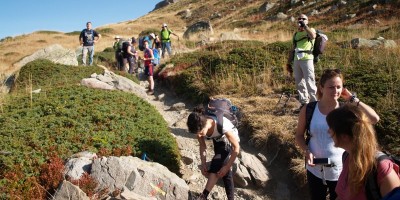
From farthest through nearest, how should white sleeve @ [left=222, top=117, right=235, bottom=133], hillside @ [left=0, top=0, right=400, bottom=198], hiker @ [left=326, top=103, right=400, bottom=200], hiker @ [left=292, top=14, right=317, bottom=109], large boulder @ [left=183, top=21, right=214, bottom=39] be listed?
large boulder @ [left=183, top=21, right=214, bottom=39]
hiker @ [left=292, top=14, right=317, bottom=109]
hillside @ [left=0, top=0, right=400, bottom=198]
white sleeve @ [left=222, top=117, right=235, bottom=133]
hiker @ [left=326, top=103, right=400, bottom=200]

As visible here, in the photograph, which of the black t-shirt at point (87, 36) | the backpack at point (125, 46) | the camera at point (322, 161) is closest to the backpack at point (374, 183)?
the camera at point (322, 161)

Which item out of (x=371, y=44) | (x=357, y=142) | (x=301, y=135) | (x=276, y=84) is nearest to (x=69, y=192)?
(x=301, y=135)

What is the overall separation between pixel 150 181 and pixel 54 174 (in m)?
1.30

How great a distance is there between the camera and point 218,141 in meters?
4.74

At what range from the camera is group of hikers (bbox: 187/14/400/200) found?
2.29 meters

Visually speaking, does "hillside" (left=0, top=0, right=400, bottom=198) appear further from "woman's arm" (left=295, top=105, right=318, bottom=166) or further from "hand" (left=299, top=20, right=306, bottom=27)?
"woman's arm" (left=295, top=105, right=318, bottom=166)

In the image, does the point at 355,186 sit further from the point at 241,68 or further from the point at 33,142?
the point at 241,68

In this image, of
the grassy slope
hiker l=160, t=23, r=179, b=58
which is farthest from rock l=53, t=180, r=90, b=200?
hiker l=160, t=23, r=179, b=58

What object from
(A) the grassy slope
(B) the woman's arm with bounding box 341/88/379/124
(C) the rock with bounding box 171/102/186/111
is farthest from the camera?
(C) the rock with bounding box 171/102/186/111

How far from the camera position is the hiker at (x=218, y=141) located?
435cm

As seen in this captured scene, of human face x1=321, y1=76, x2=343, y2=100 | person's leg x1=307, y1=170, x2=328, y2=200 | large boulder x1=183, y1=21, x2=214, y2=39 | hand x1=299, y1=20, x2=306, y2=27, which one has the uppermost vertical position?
large boulder x1=183, y1=21, x2=214, y2=39

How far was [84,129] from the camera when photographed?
21.0 ft

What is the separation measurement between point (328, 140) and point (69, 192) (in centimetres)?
305

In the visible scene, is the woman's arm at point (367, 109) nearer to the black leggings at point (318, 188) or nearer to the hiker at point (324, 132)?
the hiker at point (324, 132)
